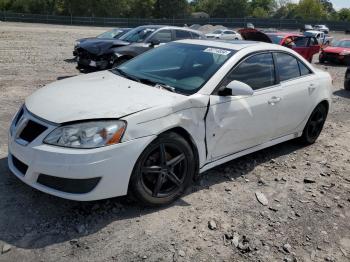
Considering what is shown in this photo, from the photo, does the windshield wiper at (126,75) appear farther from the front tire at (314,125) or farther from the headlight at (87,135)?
the front tire at (314,125)

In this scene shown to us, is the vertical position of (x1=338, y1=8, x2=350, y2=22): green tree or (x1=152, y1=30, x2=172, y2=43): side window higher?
(x1=338, y1=8, x2=350, y2=22): green tree

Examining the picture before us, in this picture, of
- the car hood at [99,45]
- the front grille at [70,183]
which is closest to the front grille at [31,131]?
the front grille at [70,183]

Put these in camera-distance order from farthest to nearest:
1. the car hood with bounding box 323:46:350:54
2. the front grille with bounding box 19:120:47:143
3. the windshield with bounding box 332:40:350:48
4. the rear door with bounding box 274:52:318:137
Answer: the windshield with bounding box 332:40:350:48 → the car hood with bounding box 323:46:350:54 → the rear door with bounding box 274:52:318:137 → the front grille with bounding box 19:120:47:143

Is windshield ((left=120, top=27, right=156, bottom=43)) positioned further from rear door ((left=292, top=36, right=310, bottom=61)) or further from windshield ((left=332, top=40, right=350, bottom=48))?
windshield ((left=332, top=40, right=350, bottom=48))

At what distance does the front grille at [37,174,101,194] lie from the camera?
3238 mm

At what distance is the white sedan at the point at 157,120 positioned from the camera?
128 inches

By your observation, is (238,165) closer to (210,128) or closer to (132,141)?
(210,128)

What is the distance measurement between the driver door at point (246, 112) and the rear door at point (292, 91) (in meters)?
0.15

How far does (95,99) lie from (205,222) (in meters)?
1.56

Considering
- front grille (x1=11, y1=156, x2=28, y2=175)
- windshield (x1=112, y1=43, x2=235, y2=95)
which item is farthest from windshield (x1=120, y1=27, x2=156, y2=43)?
front grille (x1=11, y1=156, x2=28, y2=175)

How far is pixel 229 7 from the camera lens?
95.4 metres

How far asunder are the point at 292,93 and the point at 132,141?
8.78 ft

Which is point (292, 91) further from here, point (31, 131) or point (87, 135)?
point (31, 131)

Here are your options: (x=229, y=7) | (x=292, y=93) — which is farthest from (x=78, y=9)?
(x=292, y=93)
